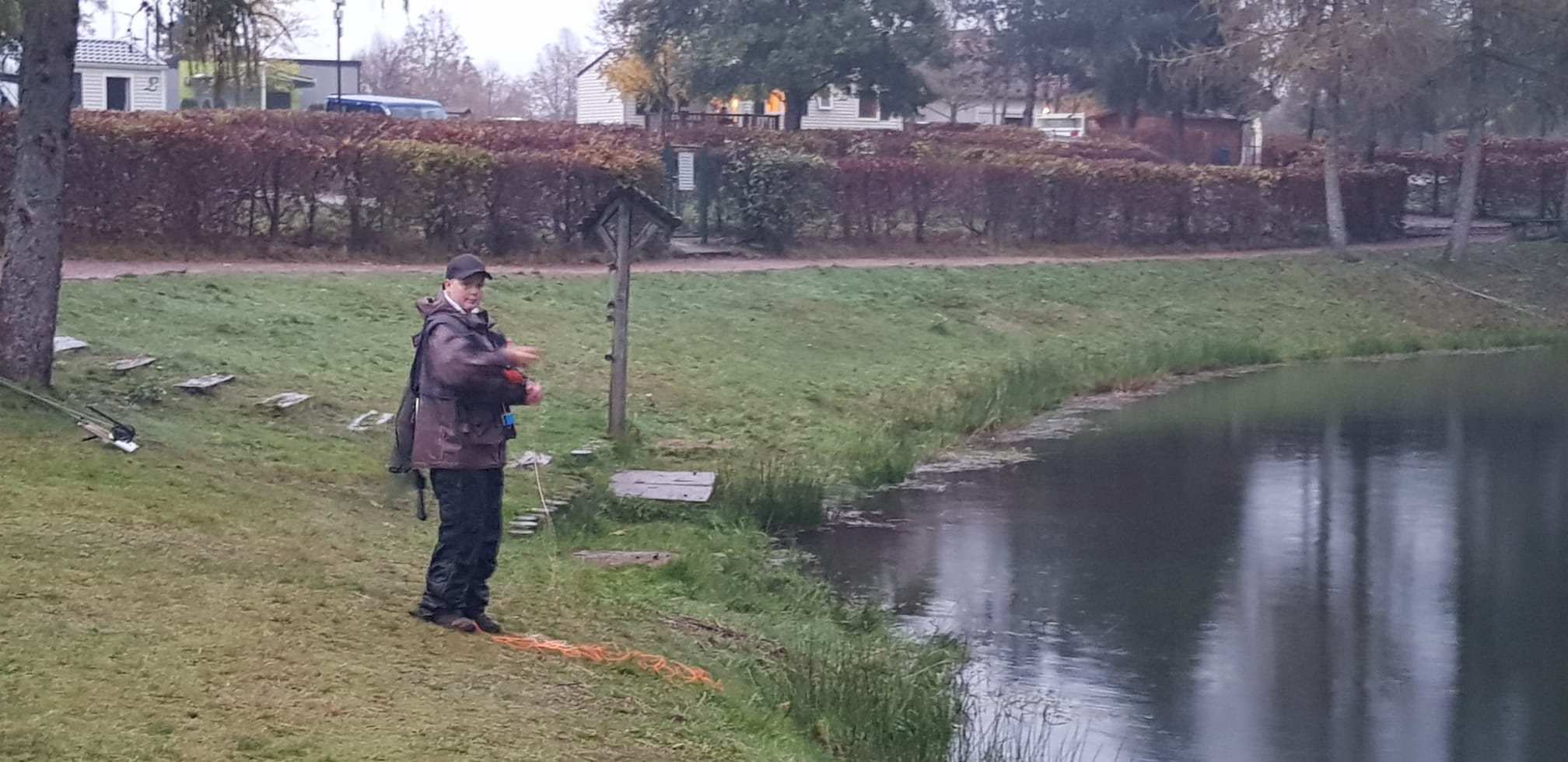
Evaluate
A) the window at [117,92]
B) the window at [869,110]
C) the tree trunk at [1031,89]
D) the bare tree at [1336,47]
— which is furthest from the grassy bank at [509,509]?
the window at [117,92]

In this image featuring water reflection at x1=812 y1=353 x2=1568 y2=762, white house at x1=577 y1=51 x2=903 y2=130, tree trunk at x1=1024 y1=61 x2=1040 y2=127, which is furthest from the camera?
tree trunk at x1=1024 y1=61 x2=1040 y2=127

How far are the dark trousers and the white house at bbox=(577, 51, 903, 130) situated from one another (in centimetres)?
3998

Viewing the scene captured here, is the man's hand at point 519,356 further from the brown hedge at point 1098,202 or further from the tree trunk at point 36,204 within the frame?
the brown hedge at point 1098,202

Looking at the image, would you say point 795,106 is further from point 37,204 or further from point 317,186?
point 37,204

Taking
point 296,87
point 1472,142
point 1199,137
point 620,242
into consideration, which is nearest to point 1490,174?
point 1472,142

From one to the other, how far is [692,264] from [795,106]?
21191 millimetres

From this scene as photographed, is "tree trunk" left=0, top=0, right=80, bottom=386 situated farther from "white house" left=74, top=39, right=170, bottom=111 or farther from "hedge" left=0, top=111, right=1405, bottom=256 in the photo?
"white house" left=74, top=39, right=170, bottom=111

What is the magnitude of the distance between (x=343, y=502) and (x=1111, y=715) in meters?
4.68

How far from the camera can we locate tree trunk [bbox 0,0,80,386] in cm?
1122

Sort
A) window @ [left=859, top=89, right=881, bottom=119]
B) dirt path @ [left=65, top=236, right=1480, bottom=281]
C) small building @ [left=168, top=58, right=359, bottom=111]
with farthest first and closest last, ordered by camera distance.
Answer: window @ [left=859, top=89, right=881, bottom=119], small building @ [left=168, top=58, right=359, bottom=111], dirt path @ [left=65, top=236, right=1480, bottom=281]

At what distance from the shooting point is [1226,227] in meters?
32.8

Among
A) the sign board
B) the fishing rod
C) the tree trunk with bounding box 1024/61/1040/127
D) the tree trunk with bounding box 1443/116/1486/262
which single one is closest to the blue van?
the tree trunk with bounding box 1024/61/1040/127

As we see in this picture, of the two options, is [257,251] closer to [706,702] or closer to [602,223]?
[602,223]

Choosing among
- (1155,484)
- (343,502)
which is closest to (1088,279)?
(1155,484)
